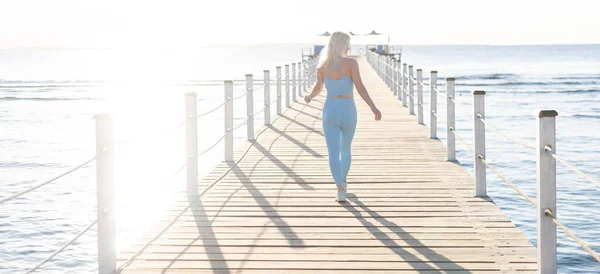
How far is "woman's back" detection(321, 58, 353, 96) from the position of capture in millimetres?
6840

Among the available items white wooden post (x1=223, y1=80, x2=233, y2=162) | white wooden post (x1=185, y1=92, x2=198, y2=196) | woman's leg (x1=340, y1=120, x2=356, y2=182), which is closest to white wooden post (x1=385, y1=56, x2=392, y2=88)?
white wooden post (x1=223, y1=80, x2=233, y2=162)

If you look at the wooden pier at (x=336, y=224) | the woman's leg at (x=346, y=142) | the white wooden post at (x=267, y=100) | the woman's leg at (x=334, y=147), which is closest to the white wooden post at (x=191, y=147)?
the wooden pier at (x=336, y=224)

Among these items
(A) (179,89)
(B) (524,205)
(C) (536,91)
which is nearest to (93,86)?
(A) (179,89)

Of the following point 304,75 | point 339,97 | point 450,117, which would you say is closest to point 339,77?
point 339,97

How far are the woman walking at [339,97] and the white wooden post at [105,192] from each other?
242 cm

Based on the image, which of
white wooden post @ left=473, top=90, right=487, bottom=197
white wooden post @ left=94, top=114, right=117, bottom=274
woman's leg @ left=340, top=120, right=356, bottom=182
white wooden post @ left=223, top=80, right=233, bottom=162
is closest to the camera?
white wooden post @ left=94, top=114, right=117, bottom=274

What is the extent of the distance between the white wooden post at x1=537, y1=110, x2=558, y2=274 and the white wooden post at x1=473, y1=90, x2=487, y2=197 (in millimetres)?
2641

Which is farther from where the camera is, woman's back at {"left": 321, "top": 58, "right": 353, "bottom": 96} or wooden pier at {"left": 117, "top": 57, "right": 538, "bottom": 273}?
woman's back at {"left": 321, "top": 58, "right": 353, "bottom": 96}

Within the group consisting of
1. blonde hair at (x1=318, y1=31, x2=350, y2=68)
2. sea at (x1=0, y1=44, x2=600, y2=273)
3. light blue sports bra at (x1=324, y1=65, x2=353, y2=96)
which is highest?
blonde hair at (x1=318, y1=31, x2=350, y2=68)

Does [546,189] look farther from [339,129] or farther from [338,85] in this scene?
[339,129]

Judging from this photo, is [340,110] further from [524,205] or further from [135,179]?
[135,179]

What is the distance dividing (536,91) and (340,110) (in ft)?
169

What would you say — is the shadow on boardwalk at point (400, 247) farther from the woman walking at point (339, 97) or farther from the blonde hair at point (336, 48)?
the blonde hair at point (336, 48)

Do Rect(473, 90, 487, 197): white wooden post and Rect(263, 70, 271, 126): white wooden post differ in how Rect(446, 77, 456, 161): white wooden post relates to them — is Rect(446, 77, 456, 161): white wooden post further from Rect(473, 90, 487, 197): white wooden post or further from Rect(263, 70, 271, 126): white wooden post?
Rect(263, 70, 271, 126): white wooden post
